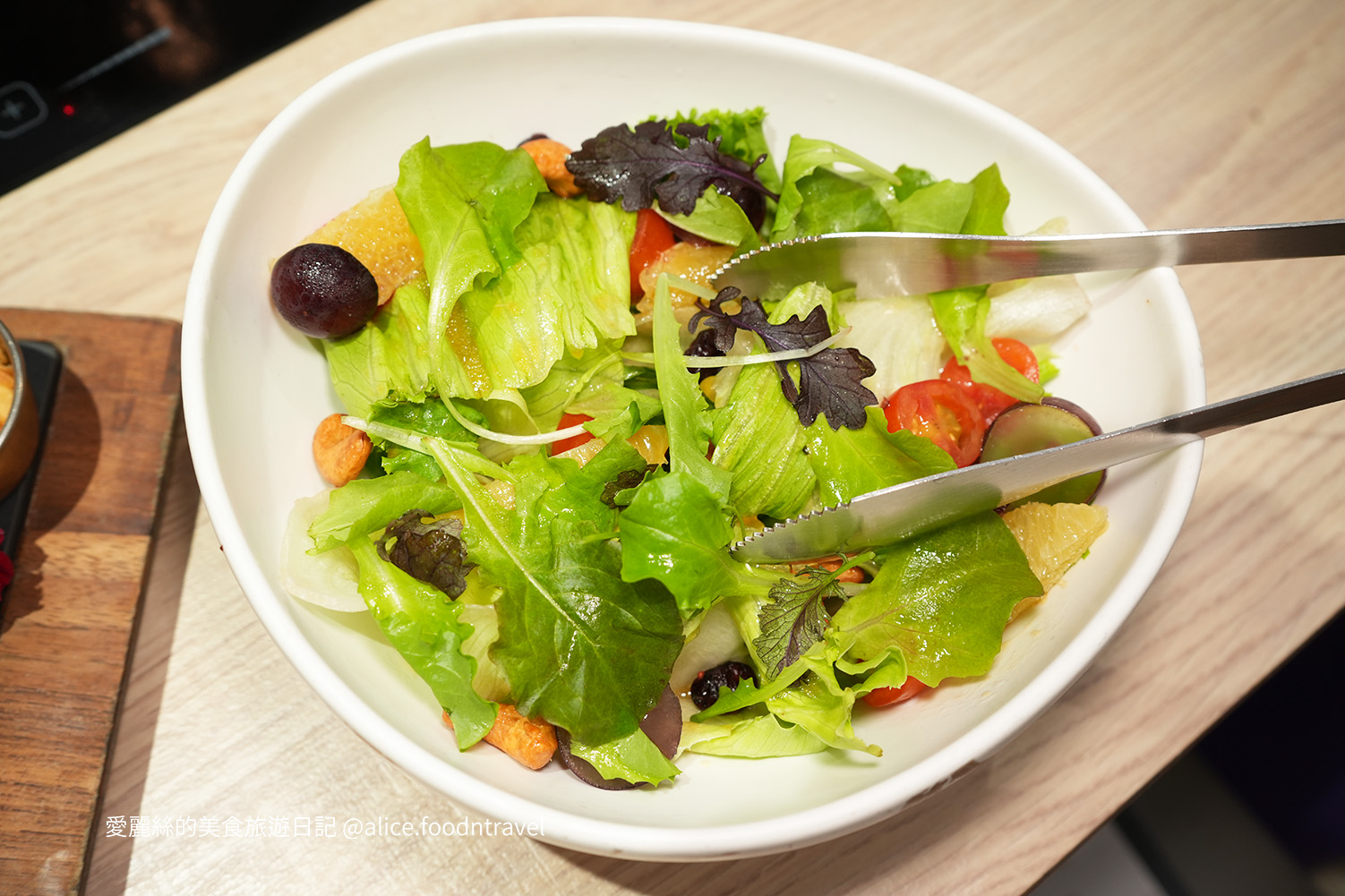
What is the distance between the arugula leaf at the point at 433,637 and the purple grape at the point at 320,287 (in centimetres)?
37

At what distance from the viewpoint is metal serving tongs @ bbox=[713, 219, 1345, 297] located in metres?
1.29

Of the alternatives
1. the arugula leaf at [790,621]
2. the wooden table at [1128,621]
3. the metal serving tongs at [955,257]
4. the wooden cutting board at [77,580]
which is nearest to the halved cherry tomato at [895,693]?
the arugula leaf at [790,621]

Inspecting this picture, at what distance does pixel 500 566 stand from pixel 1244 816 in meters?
2.10

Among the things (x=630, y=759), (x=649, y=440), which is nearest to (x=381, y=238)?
(x=649, y=440)

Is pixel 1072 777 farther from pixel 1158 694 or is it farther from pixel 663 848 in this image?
pixel 663 848

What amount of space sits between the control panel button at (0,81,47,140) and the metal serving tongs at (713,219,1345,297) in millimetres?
1474

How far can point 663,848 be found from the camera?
1.00 m

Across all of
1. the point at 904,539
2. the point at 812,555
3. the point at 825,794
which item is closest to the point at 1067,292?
the point at 904,539

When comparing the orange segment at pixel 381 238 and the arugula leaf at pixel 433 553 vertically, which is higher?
the orange segment at pixel 381 238

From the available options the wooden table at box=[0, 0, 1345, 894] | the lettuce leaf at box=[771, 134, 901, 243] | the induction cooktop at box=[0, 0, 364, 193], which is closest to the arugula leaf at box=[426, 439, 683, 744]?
the wooden table at box=[0, 0, 1345, 894]

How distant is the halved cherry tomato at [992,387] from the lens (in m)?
1.41

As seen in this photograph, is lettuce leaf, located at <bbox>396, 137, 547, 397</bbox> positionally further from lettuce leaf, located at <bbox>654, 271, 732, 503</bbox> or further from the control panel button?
the control panel button

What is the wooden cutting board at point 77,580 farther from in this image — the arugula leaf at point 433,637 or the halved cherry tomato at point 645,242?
the halved cherry tomato at point 645,242

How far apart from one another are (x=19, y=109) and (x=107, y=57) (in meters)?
0.20
